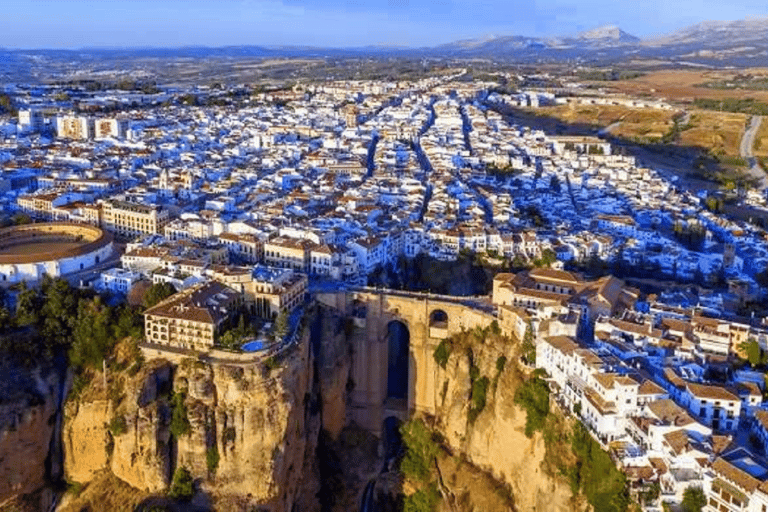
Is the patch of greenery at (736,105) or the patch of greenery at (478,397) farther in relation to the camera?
the patch of greenery at (736,105)

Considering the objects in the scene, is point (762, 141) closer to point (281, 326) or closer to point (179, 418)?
point (281, 326)

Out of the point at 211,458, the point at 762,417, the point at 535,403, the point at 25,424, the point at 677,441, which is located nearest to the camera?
the point at 677,441

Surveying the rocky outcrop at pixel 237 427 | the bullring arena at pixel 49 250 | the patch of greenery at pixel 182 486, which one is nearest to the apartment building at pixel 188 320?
the rocky outcrop at pixel 237 427

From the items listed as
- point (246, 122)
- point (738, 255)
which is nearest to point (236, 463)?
point (738, 255)

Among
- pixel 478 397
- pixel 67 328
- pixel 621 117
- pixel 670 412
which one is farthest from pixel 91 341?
pixel 621 117

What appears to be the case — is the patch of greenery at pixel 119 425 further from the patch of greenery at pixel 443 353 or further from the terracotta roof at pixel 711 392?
the terracotta roof at pixel 711 392
